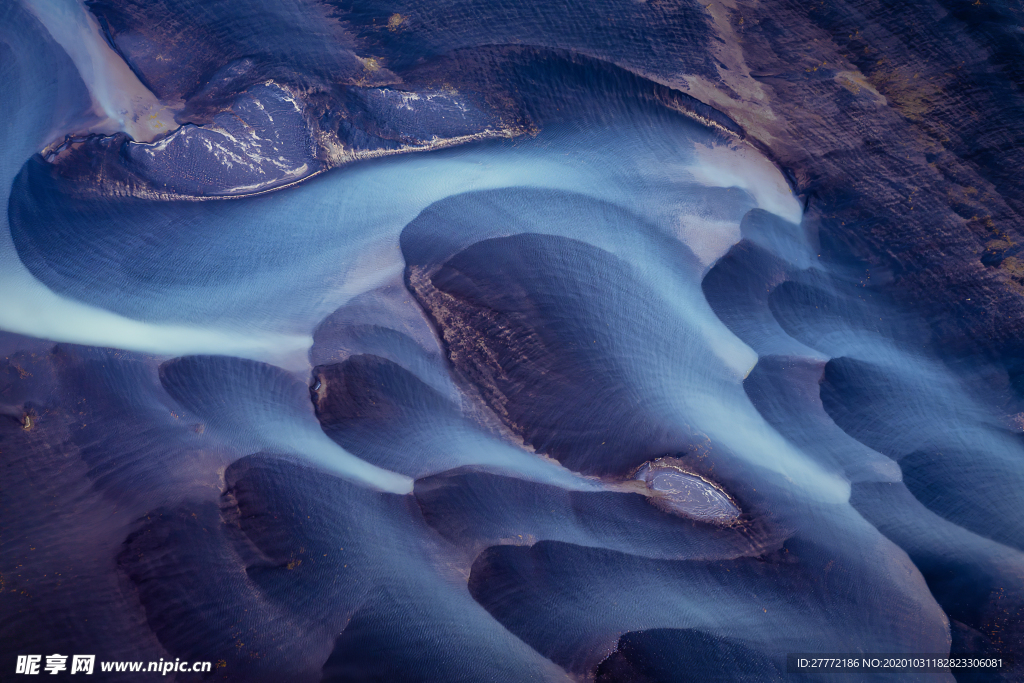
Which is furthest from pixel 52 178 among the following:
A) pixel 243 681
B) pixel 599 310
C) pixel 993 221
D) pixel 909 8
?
pixel 993 221

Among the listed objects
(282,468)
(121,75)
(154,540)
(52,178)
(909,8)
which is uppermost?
(909,8)

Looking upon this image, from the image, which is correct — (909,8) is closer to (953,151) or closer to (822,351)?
(953,151)

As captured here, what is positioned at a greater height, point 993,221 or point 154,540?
point 993,221

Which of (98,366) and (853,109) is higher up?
(853,109)

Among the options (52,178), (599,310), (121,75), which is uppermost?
(121,75)

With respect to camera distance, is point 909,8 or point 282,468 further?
point 909,8

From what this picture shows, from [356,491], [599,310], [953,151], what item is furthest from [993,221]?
[356,491]

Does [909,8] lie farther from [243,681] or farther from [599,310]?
[243,681]

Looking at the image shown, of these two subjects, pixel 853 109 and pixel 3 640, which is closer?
pixel 3 640

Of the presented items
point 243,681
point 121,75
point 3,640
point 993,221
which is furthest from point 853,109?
point 3,640
